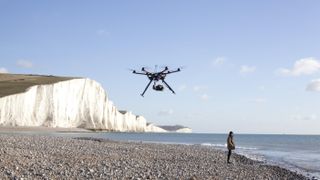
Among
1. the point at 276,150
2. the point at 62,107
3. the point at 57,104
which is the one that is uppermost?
the point at 57,104

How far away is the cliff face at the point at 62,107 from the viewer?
8275 centimetres

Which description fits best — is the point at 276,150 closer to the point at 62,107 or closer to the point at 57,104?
the point at 57,104

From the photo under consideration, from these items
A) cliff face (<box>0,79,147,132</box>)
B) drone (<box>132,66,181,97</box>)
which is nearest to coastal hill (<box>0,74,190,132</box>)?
cliff face (<box>0,79,147,132</box>)

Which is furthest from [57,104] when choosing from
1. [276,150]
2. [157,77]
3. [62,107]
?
[157,77]

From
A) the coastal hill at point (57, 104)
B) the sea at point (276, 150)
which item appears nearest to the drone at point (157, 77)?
the sea at point (276, 150)

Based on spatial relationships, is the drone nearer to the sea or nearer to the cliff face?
the sea

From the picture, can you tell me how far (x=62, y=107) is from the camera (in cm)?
9775

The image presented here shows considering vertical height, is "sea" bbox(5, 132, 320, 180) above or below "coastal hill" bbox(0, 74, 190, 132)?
below

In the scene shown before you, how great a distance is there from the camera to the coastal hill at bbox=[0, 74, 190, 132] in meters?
82.9

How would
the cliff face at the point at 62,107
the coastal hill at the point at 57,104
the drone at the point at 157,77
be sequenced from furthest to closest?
the coastal hill at the point at 57,104
the cliff face at the point at 62,107
the drone at the point at 157,77

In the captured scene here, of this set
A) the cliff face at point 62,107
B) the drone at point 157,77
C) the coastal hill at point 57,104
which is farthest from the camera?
the coastal hill at point 57,104

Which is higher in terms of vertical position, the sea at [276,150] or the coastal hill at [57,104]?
the coastal hill at [57,104]

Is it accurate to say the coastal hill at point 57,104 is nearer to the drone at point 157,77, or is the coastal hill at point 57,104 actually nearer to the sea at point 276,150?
the sea at point 276,150

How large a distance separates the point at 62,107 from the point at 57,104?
251 centimetres
